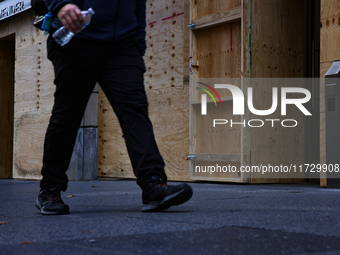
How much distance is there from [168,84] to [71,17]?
4522mm

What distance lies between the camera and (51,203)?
2930mm

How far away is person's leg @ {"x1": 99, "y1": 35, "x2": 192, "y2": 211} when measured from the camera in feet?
9.09

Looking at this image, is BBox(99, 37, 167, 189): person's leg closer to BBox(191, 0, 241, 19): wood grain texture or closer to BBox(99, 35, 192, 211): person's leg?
BBox(99, 35, 192, 211): person's leg

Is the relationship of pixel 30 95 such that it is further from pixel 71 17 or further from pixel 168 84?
pixel 71 17

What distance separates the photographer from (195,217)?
2.58 m

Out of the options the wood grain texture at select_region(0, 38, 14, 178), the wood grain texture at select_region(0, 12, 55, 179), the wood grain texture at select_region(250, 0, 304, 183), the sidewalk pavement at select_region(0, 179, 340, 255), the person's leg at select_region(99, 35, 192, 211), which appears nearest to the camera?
the sidewalk pavement at select_region(0, 179, 340, 255)

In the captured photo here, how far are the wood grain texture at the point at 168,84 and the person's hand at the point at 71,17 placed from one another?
4267mm

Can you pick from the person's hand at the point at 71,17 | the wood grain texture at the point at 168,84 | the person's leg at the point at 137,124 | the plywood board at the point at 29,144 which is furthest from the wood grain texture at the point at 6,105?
the person's hand at the point at 71,17

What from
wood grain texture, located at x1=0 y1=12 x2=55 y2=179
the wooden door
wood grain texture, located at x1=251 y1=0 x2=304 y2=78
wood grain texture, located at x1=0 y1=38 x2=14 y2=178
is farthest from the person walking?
wood grain texture, located at x1=0 y1=38 x2=14 y2=178

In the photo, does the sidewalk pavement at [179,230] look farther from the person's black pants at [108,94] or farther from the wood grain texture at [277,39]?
the wood grain texture at [277,39]

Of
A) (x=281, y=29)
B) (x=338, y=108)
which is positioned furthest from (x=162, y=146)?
(x=338, y=108)

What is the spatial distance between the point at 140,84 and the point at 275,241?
4.72ft

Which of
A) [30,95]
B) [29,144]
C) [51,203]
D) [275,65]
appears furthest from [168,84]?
[51,203]

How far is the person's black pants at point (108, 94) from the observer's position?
2848 millimetres
